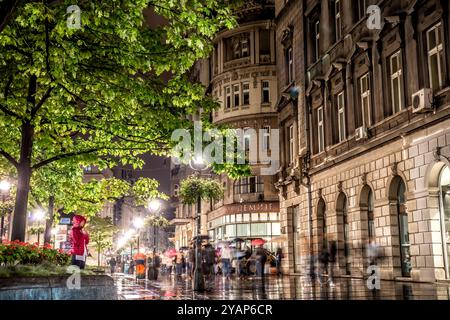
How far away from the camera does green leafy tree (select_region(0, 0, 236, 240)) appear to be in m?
12.4

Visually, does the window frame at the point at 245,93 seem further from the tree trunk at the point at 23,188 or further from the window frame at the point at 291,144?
the tree trunk at the point at 23,188

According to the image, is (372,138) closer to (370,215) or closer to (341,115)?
(370,215)

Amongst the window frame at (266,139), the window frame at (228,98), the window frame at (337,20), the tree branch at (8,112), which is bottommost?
the tree branch at (8,112)

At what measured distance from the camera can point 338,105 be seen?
26.3 m

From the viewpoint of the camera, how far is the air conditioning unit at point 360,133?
2213 cm

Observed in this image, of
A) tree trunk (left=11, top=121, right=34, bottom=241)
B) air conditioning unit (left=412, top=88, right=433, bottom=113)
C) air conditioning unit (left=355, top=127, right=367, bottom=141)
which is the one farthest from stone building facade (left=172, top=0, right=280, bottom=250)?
tree trunk (left=11, top=121, right=34, bottom=241)

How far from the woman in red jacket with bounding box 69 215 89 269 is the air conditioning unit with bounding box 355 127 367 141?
13.6 metres

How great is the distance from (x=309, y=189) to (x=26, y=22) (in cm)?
1965

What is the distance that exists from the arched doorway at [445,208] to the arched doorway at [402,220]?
6.78 ft

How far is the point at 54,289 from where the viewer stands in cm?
971

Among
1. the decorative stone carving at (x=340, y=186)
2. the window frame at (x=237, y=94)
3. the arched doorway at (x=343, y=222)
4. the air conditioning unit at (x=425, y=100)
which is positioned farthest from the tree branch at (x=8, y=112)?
the window frame at (x=237, y=94)
